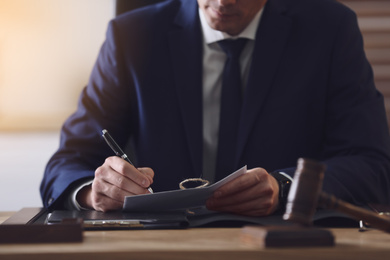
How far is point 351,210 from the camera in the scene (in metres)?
0.87

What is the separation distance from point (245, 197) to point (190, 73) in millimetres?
734

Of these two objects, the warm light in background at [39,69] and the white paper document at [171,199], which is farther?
the warm light in background at [39,69]

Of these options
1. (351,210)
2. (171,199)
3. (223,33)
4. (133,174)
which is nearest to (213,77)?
(223,33)

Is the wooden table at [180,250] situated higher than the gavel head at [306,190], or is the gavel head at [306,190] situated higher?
the gavel head at [306,190]

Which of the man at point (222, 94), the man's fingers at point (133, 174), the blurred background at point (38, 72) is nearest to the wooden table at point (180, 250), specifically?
the man's fingers at point (133, 174)

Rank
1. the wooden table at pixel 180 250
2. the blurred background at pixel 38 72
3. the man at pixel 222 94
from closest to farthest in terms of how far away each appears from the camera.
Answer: the wooden table at pixel 180 250 → the man at pixel 222 94 → the blurred background at pixel 38 72

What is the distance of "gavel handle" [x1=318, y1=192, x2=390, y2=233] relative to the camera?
85cm

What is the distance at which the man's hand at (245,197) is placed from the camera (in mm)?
1234

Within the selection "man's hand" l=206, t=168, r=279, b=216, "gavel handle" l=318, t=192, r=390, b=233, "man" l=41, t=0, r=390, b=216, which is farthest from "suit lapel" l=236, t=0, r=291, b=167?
"gavel handle" l=318, t=192, r=390, b=233

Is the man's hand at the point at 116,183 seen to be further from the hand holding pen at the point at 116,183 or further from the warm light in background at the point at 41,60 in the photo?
the warm light in background at the point at 41,60

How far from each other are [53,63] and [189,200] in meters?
1.96

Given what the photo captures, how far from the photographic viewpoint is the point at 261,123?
1824 millimetres

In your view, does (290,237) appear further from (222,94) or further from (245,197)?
(222,94)

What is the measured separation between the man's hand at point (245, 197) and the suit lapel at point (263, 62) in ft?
1.67
